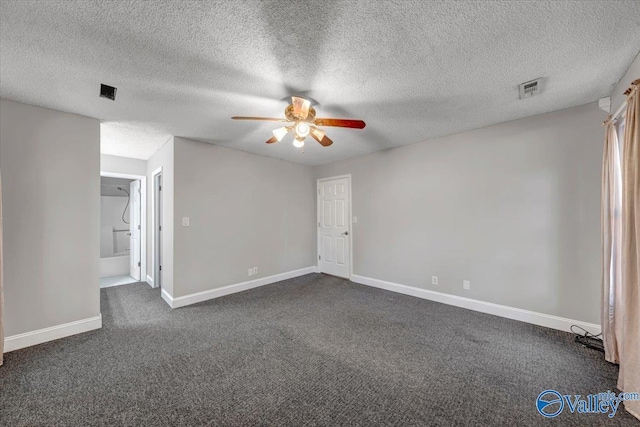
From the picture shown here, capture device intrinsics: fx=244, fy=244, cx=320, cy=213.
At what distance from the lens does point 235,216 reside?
13.3 feet

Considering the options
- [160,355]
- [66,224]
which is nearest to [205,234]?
[66,224]

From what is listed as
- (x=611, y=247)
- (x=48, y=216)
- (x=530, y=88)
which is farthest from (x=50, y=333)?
(x=611, y=247)

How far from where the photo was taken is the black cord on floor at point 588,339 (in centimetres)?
228

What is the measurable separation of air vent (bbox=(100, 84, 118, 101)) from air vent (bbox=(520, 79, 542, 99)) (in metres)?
3.57

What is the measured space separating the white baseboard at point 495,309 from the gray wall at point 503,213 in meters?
0.06

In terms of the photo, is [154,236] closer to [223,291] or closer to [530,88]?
[223,291]

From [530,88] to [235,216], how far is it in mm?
3949

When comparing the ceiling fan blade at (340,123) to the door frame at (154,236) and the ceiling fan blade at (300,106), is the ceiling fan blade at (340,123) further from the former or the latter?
the door frame at (154,236)

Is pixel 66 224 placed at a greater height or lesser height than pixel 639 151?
lesser

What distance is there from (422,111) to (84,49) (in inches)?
114

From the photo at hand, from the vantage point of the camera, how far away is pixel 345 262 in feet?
15.8

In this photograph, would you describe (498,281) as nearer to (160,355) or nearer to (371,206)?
(371,206)

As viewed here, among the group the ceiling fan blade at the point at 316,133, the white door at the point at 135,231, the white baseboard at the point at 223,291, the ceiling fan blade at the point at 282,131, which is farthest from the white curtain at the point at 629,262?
the white door at the point at 135,231

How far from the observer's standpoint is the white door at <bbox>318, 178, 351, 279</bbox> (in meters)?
4.81
